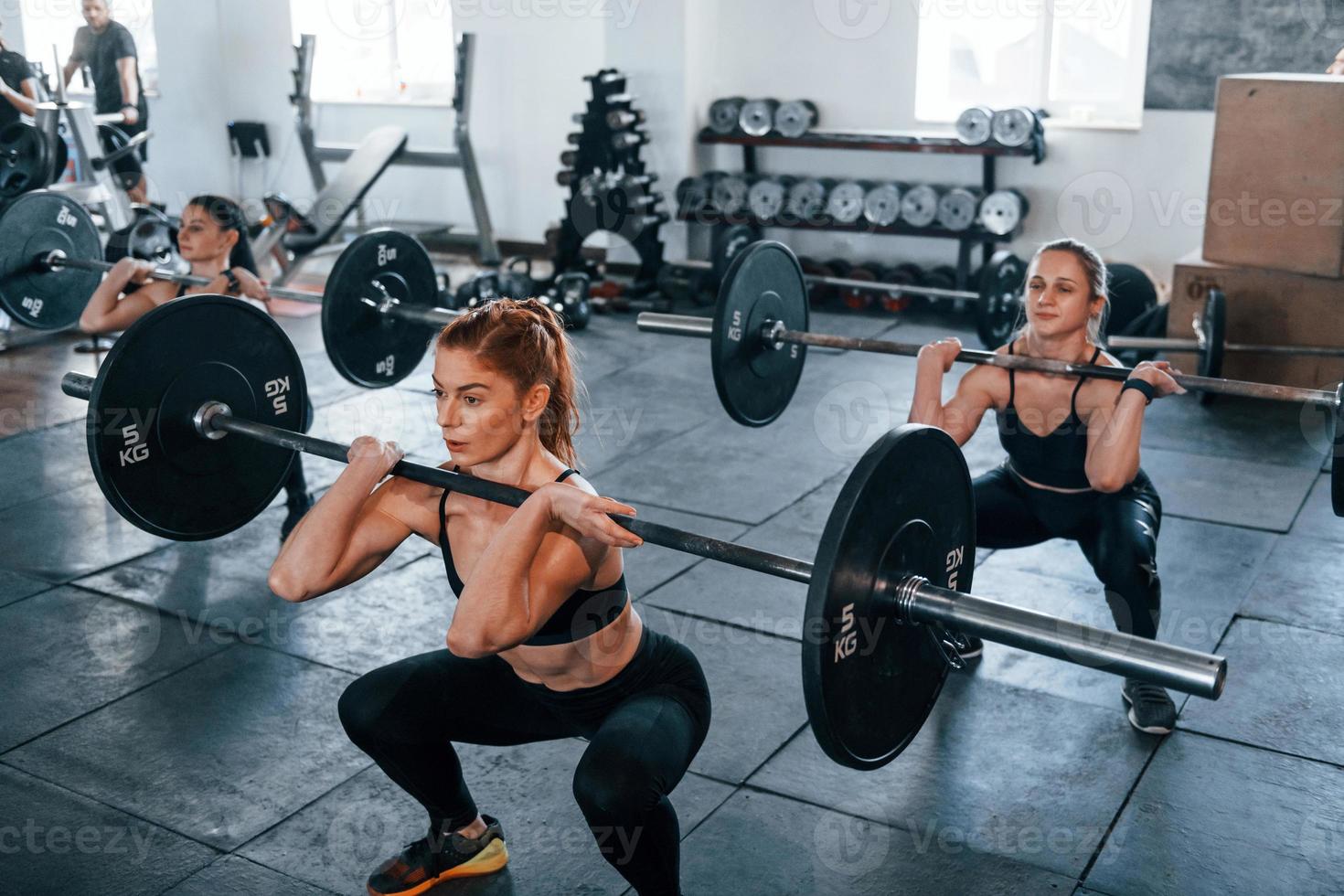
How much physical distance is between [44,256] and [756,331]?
7.88 ft

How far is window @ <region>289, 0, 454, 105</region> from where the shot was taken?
8266mm

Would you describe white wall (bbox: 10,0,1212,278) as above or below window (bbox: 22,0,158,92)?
below

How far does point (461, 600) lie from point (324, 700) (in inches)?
47.5

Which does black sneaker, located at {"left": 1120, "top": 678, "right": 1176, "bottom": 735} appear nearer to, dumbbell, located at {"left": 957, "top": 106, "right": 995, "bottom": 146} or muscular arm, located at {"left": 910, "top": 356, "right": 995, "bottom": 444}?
muscular arm, located at {"left": 910, "top": 356, "right": 995, "bottom": 444}

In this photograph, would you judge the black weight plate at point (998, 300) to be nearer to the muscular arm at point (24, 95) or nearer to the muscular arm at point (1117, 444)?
the muscular arm at point (1117, 444)

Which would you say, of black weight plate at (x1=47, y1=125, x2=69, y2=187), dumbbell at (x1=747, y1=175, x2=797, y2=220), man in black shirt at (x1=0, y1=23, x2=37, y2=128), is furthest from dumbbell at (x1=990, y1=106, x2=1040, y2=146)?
man in black shirt at (x1=0, y1=23, x2=37, y2=128)

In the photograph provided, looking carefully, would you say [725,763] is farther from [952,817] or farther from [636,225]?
[636,225]

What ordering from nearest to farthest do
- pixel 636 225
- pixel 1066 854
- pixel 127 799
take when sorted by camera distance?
pixel 1066 854 < pixel 127 799 < pixel 636 225

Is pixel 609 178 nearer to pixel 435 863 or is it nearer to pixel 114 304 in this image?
pixel 114 304

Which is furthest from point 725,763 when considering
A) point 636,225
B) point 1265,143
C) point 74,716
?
point 636,225

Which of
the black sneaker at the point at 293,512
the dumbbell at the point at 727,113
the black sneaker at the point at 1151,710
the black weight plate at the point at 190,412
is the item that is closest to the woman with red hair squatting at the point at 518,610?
the black weight plate at the point at 190,412

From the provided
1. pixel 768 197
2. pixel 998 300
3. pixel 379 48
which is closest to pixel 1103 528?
pixel 998 300

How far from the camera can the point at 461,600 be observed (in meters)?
1.78

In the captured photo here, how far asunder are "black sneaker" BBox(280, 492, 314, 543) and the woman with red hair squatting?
5.87 ft
